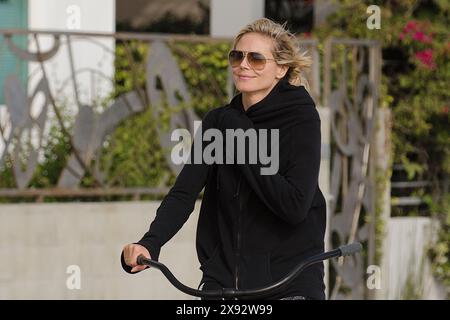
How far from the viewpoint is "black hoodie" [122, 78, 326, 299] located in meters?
3.68

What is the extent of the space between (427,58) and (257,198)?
5.16 m

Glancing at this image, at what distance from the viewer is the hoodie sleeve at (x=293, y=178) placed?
11.8ft

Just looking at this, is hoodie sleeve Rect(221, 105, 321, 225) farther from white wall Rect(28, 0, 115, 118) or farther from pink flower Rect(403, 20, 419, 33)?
pink flower Rect(403, 20, 419, 33)

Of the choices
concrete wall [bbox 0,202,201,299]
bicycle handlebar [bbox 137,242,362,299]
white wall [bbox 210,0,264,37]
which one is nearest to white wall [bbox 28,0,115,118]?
concrete wall [bbox 0,202,201,299]

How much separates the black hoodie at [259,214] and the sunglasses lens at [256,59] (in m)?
0.12

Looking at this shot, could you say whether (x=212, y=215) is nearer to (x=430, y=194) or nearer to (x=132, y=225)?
(x=132, y=225)

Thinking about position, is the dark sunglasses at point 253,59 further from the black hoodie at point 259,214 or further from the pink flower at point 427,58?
the pink flower at point 427,58

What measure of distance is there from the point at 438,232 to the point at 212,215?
17.4ft

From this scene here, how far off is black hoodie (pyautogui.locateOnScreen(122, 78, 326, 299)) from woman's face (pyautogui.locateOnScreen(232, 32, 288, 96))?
0.05 metres

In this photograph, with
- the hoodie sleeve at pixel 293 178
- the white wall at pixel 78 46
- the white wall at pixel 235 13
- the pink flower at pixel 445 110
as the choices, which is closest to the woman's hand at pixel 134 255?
the hoodie sleeve at pixel 293 178

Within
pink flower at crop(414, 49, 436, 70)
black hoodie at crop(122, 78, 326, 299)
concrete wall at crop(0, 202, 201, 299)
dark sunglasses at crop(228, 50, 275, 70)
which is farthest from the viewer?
pink flower at crop(414, 49, 436, 70)

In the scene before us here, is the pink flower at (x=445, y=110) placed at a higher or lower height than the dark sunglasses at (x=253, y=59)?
lower

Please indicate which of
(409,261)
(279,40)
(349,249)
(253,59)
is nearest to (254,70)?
(253,59)
